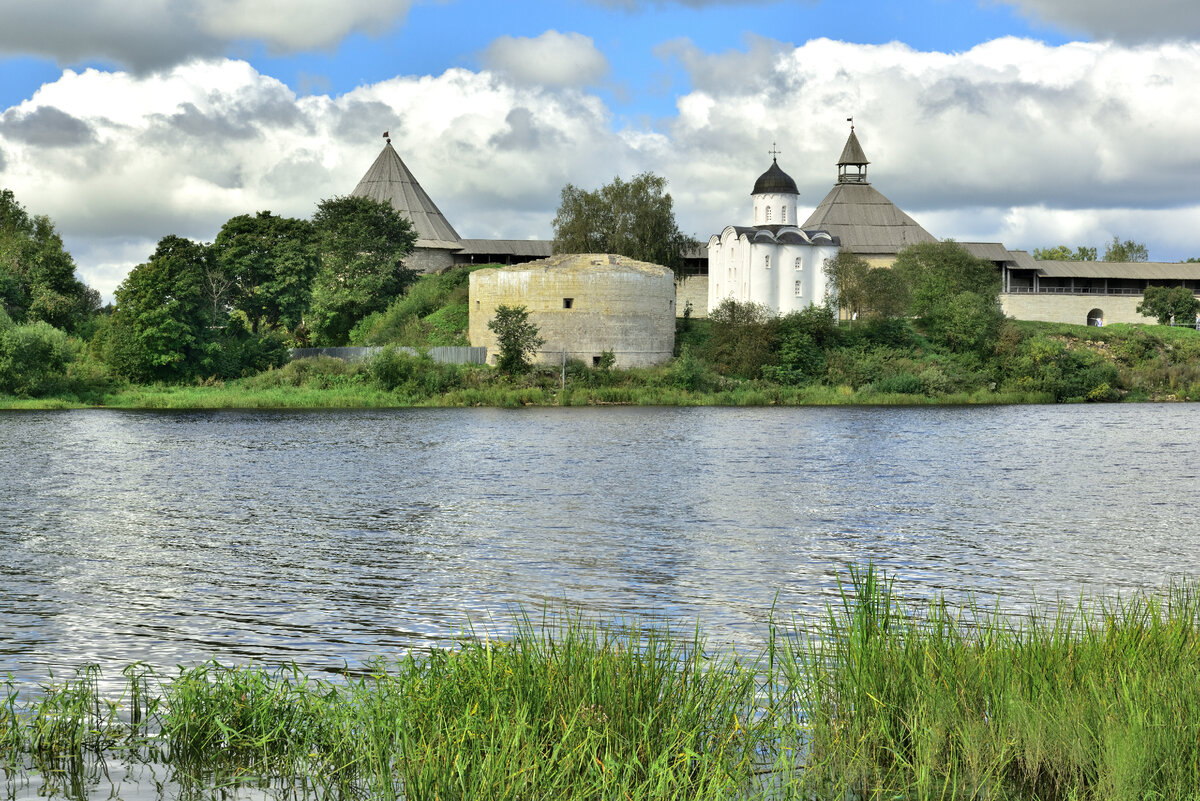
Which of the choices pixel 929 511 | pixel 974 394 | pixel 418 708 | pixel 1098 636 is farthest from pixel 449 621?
pixel 974 394

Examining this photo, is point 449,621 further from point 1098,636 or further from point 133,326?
point 133,326

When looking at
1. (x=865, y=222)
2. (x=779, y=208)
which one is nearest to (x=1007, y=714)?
(x=779, y=208)

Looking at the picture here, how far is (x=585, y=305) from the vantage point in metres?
57.2

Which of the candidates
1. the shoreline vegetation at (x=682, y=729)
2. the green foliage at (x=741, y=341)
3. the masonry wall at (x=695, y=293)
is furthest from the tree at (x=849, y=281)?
the shoreline vegetation at (x=682, y=729)

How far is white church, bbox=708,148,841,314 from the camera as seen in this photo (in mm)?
66375

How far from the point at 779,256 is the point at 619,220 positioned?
928cm

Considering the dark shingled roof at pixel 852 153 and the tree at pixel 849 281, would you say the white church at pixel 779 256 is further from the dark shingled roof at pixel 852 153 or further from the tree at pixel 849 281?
the dark shingled roof at pixel 852 153

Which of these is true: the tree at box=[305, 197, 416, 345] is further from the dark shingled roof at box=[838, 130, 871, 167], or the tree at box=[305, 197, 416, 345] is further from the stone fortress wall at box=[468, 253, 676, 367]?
the dark shingled roof at box=[838, 130, 871, 167]

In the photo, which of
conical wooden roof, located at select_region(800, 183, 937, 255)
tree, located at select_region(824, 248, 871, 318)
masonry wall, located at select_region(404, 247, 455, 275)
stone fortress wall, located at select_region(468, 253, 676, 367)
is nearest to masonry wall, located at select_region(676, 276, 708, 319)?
conical wooden roof, located at select_region(800, 183, 937, 255)

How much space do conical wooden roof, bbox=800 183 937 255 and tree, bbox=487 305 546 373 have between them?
1067 inches

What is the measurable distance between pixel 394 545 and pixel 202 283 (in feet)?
134

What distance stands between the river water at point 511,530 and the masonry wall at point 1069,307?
40664 mm

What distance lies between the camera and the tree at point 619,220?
64.8 meters

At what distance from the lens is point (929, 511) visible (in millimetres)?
19047
